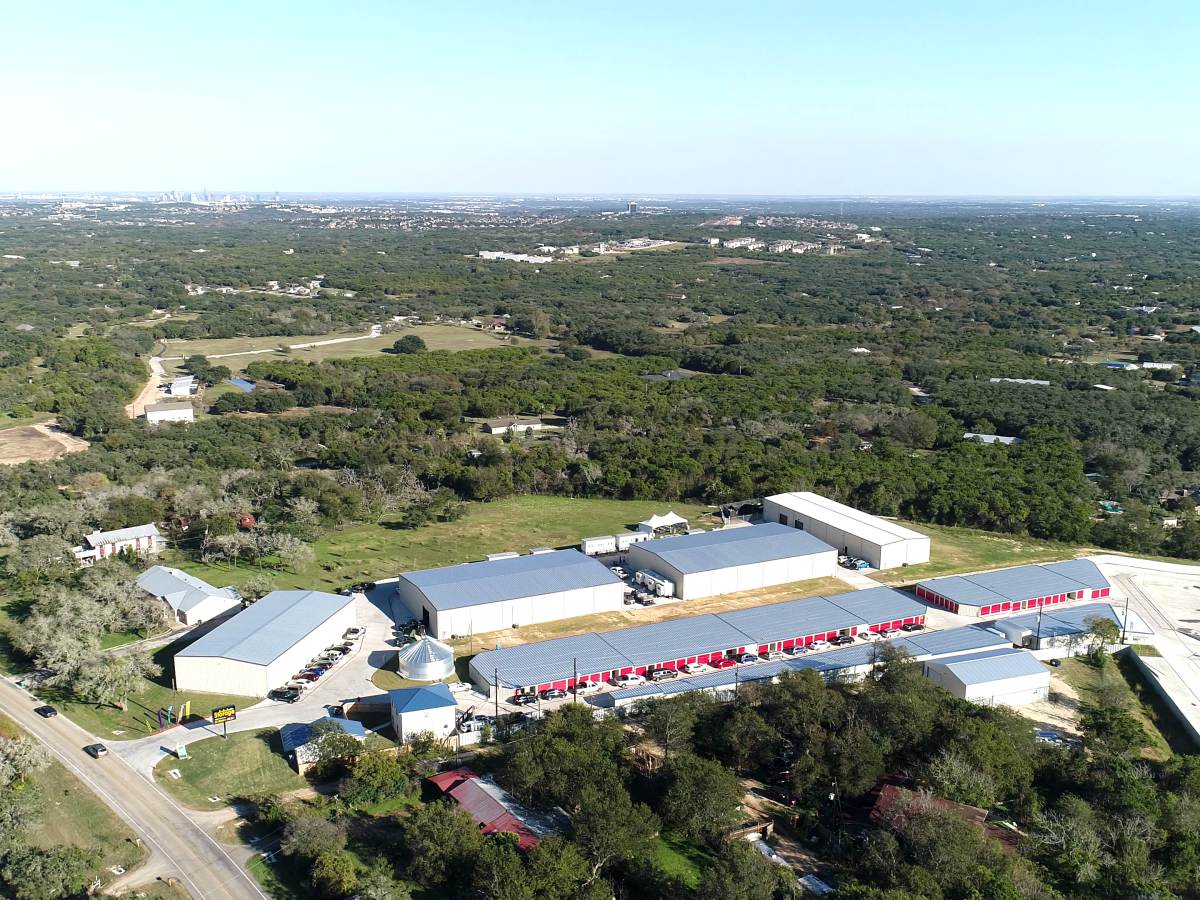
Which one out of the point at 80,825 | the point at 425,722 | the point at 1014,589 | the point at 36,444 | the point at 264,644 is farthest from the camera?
the point at 36,444

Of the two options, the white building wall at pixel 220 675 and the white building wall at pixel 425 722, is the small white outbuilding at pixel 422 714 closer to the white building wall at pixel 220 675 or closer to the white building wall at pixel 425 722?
the white building wall at pixel 425 722

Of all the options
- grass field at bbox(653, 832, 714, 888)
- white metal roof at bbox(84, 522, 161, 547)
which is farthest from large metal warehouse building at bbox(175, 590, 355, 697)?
grass field at bbox(653, 832, 714, 888)

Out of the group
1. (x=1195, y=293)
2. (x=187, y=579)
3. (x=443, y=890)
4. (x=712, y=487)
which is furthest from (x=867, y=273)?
(x=443, y=890)

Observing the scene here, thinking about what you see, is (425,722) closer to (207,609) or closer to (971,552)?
(207,609)

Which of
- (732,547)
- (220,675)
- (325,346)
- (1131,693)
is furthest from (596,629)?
(325,346)

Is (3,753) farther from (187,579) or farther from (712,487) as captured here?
(712,487)
